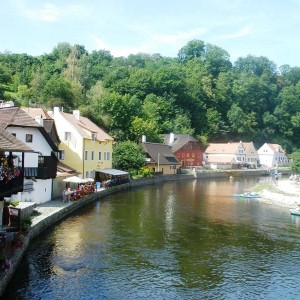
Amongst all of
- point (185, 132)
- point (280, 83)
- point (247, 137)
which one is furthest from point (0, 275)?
point (280, 83)

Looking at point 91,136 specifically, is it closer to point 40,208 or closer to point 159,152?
point 40,208

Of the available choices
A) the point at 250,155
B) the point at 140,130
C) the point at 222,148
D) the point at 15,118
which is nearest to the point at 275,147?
the point at 250,155

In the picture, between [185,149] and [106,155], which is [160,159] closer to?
[185,149]

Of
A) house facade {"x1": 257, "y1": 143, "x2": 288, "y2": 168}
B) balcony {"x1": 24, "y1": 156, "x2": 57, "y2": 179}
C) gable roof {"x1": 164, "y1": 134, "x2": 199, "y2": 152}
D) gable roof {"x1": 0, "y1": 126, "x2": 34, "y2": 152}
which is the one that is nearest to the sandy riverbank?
balcony {"x1": 24, "y1": 156, "x2": 57, "y2": 179}

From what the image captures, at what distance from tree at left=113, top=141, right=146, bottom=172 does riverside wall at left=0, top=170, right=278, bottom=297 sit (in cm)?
281

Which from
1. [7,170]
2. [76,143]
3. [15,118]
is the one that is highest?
[15,118]

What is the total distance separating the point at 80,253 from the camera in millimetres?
22750

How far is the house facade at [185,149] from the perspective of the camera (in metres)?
97.6

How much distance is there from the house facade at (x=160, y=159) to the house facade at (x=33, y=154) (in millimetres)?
41577

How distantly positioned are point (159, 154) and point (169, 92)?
46620 mm

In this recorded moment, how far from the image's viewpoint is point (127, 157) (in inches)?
2576

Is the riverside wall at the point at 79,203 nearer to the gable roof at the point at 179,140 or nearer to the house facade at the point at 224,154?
the gable roof at the point at 179,140

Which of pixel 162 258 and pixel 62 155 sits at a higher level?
pixel 62 155

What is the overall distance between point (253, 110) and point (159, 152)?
78.2 m
